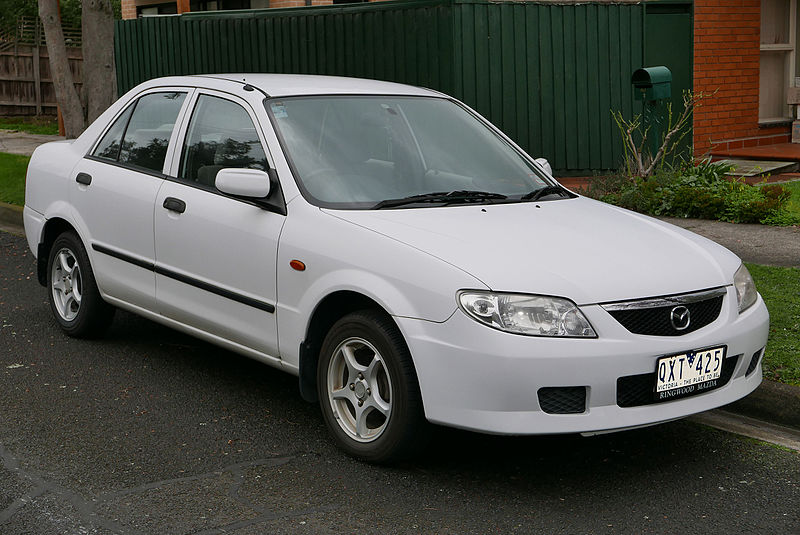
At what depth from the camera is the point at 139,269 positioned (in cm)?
622

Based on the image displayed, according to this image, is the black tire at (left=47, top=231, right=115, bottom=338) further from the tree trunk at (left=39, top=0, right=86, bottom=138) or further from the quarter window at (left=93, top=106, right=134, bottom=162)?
the tree trunk at (left=39, top=0, right=86, bottom=138)

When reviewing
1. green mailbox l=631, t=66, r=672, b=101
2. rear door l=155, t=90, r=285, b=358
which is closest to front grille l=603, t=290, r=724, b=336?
rear door l=155, t=90, r=285, b=358

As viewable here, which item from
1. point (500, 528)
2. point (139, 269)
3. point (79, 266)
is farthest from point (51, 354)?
point (500, 528)

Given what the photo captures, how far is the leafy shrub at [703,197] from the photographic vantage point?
9969 mm

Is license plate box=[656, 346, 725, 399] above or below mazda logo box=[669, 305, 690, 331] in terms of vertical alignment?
below

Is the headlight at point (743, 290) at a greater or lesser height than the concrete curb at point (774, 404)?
greater

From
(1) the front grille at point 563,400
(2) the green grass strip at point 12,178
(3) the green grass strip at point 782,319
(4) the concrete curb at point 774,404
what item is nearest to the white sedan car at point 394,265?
(1) the front grille at point 563,400

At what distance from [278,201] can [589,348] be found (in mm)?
1758

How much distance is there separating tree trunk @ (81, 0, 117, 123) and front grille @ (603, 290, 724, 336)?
11737 millimetres

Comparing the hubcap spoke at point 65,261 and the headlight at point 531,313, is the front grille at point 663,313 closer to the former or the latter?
the headlight at point 531,313

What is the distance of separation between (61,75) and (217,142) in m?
11.8

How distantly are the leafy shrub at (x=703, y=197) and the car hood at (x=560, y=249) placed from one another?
16.1 feet

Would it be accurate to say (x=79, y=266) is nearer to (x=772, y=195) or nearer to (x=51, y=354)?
(x=51, y=354)

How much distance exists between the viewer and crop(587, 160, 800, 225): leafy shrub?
32.7ft
